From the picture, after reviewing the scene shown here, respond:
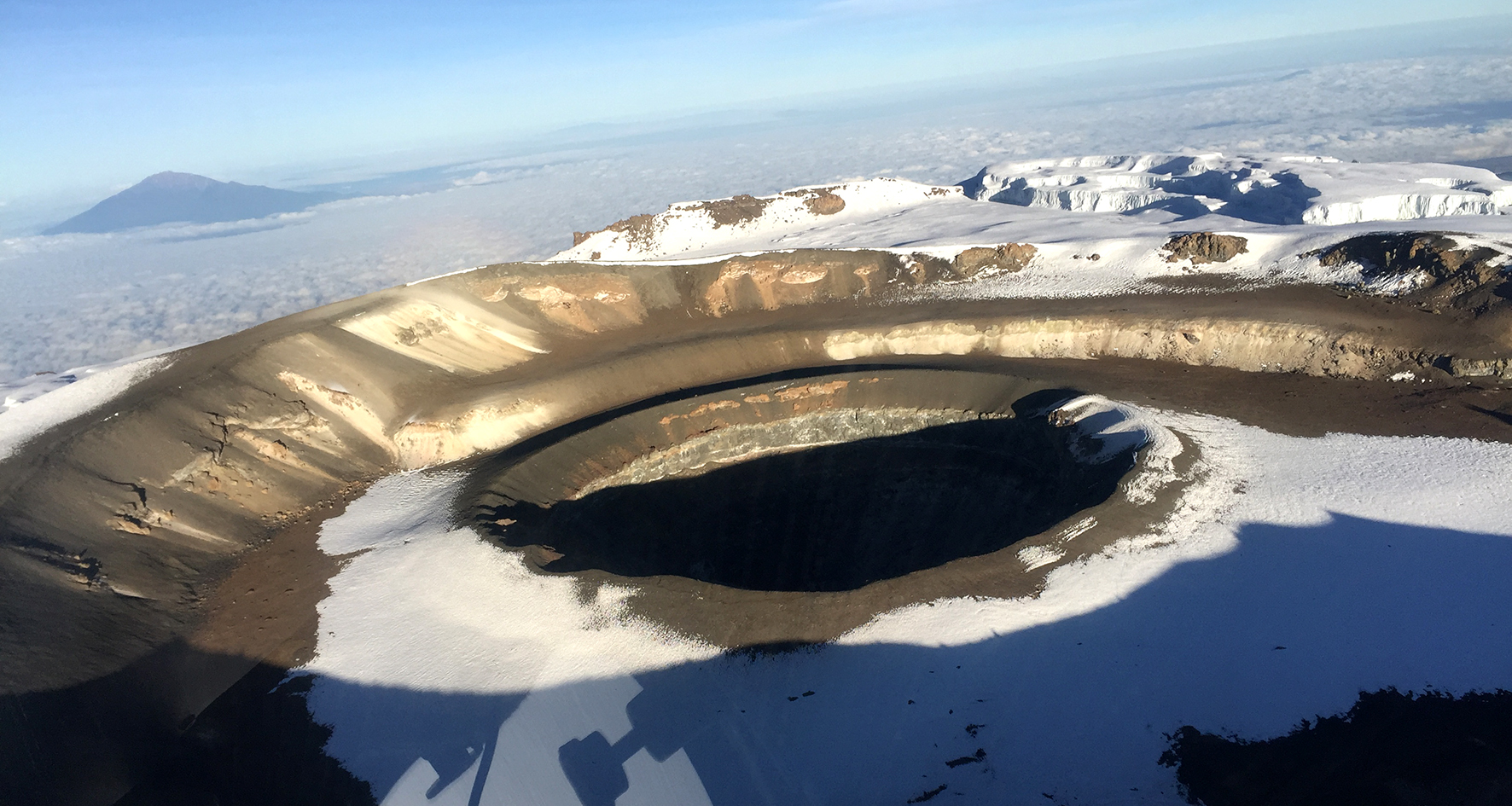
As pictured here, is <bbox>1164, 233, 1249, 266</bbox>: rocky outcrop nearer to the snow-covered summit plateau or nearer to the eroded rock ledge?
the eroded rock ledge

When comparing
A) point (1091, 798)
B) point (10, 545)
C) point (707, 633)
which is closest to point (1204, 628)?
point (1091, 798)

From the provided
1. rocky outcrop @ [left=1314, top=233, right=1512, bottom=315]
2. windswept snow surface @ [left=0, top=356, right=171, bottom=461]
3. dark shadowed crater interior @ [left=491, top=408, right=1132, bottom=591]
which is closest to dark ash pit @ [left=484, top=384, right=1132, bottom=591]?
dark shadowed crater interior @ [left=491, top=408, right=1132, bottom=591]

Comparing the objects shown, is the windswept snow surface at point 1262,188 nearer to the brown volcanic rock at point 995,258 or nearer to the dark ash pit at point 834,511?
the brown volcanic rock at point 995,258

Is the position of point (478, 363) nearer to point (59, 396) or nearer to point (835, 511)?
point (59, 396)

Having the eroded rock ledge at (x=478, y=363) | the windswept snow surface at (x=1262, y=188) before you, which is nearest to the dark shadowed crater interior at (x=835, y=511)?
the eroded rock ledge at (x=478, y=363)

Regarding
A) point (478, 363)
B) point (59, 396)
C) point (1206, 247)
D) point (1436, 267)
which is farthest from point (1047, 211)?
point (59, 396)
